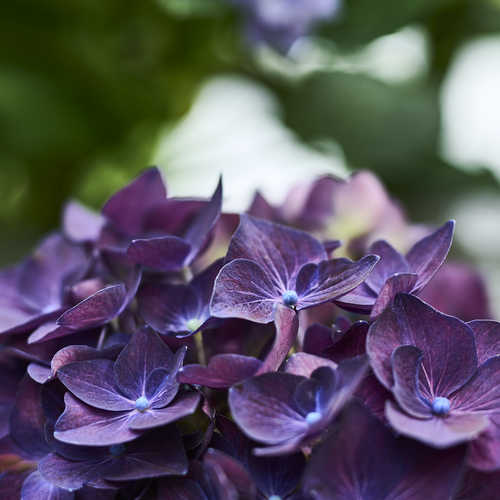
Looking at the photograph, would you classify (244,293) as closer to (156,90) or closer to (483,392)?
(483,392)

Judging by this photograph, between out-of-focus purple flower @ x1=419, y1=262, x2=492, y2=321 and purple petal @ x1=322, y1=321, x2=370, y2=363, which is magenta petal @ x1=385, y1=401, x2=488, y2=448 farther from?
out-of-focus purple flower @ x1=419, y1=262, x2=492, y2=321

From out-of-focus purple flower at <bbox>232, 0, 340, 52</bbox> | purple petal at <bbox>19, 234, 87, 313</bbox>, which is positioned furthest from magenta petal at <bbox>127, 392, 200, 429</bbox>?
out-of-focus purple flower at <bbox>232, 0, 340, 52</bbox>

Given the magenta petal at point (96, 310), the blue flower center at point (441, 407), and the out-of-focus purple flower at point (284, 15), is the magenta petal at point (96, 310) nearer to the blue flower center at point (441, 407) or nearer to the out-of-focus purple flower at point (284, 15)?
the blue flower center at point (441, 407)

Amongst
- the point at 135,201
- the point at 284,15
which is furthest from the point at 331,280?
the point at 284,15

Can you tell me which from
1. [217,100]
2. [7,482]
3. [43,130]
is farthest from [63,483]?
[217,100]

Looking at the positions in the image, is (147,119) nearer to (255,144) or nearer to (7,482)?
(255,144)

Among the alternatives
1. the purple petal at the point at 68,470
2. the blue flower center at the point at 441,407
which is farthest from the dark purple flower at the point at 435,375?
the purple petal at the point at 68,470
